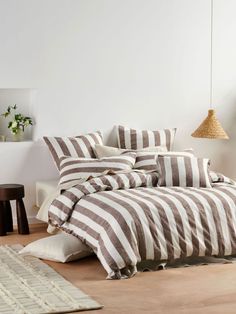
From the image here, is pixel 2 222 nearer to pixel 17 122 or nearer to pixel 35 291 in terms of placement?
pixel 17 122

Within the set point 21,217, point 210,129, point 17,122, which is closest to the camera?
point 21,217

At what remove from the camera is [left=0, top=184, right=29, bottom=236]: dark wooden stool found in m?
6.34

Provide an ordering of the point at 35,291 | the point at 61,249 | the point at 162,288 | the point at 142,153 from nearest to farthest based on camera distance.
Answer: the point at 35,291, the point at 162,288, the point at 61,249, the point at 142,153

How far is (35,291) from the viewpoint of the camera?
14.8ft

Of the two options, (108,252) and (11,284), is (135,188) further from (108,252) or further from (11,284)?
(11,284)

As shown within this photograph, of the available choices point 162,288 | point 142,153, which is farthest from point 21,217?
point 162,288

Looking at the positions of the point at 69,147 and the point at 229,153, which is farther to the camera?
the point at 229,153

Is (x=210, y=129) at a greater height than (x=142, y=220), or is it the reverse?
(x=210, y=129)

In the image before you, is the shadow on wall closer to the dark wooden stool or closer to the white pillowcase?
the dark wooden stool

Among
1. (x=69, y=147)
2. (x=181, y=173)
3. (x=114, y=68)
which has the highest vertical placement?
(x=114, y=68)

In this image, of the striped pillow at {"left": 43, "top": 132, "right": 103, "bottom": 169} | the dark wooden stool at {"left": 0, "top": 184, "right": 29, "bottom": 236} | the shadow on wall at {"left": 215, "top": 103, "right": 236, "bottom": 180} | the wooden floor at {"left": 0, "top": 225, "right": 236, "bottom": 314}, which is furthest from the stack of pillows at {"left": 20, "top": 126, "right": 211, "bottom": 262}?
the shadow on wall at {"left": 215, "top": 103, "right": 236, "bottom": 180}

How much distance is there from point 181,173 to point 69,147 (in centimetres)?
118

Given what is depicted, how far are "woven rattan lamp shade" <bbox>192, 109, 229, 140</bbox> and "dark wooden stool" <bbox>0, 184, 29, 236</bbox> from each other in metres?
1.83

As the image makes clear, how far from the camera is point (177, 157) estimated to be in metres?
6.12
